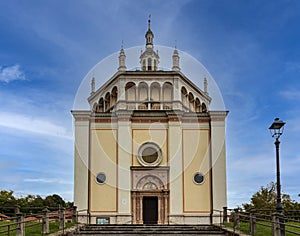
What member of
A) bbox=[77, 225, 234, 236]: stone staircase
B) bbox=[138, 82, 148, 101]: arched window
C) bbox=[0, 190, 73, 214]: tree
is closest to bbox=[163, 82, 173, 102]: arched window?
bbox=[138, 82, 148, 101]: arched window

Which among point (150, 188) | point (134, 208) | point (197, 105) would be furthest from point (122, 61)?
point (134, 208)

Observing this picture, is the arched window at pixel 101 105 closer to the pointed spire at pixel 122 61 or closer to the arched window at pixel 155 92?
the pointed spire at pixel 122 61

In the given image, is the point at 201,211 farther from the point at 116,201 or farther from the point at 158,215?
the point at 116,201

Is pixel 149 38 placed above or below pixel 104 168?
above

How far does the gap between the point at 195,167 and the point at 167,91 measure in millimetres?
5947

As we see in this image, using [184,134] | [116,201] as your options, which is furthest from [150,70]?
[116,201]

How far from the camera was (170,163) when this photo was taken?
26.1 m

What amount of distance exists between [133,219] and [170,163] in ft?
13.3

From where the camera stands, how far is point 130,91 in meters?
29.1

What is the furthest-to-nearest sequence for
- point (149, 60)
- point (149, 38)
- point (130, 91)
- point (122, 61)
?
point (149, 38), point (149, 60), point (122, 61), point (130, 91)

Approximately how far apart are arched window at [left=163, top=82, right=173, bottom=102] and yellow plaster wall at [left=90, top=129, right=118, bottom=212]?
4.72m

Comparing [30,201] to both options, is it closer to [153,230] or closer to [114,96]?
[114,96]

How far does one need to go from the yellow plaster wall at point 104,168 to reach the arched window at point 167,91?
186 inches

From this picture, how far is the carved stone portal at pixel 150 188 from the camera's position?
25.7m
